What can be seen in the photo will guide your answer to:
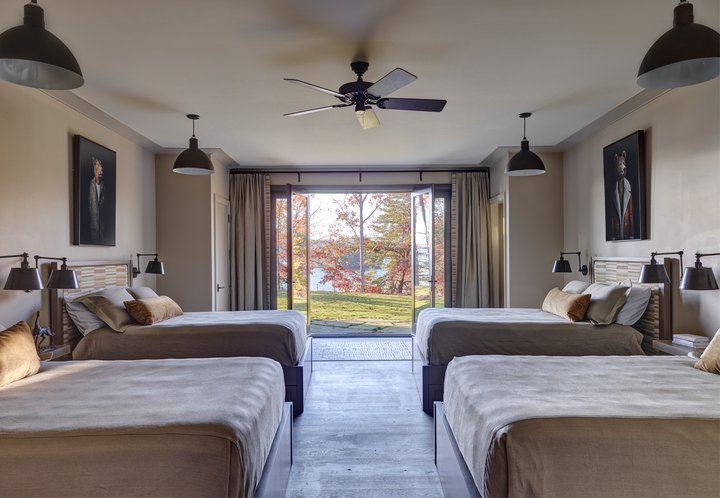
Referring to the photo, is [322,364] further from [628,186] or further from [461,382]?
[628,186]

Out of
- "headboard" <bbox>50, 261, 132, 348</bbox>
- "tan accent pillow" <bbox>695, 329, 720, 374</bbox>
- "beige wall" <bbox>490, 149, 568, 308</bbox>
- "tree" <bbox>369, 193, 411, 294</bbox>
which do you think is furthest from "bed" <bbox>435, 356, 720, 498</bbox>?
"tree" <bbox>369, 193, 411, 294</bbox>

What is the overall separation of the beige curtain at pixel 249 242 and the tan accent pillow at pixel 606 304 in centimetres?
422

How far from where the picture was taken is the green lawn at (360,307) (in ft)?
32.9

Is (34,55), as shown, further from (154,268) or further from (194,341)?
(154,268)

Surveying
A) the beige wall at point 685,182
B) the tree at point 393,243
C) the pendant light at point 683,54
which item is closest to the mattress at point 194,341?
the pendant light at point 683,54

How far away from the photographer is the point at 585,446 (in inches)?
59.6

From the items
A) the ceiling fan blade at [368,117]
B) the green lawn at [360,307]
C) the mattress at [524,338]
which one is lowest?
the green lawn at [360,307]

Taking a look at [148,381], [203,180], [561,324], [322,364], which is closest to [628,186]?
[561,324]

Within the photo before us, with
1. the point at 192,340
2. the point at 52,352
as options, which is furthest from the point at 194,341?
the point at 52,352

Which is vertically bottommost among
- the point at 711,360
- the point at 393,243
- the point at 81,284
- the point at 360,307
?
the point at 360,307

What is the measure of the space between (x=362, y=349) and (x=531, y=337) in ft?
9.68

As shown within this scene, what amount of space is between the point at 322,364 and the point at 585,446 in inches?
158

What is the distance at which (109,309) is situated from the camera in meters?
3.51

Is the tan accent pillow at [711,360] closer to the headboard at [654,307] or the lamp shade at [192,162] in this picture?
the headboard at [654,307]
